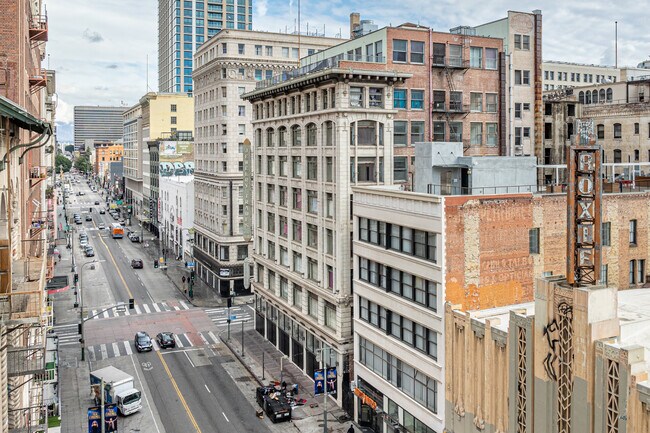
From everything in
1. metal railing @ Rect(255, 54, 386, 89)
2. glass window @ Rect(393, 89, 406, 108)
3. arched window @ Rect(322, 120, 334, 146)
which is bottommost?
arched window @ Rect(322, 120, 334, 146)

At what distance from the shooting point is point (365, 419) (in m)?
44.1

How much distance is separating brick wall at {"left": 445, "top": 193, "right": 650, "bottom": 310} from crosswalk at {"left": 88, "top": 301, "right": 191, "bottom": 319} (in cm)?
5075

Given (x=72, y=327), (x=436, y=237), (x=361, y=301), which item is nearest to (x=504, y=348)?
(x=436, y=237)

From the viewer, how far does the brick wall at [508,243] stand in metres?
35.1

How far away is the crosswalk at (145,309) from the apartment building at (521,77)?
151ft

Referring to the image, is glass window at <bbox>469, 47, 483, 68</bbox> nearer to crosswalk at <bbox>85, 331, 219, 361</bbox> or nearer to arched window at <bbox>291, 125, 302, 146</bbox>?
arched window at <bbox>291, 125, 302, 146</bbox>

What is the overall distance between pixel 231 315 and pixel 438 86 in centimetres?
3822

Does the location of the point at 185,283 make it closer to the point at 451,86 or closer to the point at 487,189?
the point at 451,86

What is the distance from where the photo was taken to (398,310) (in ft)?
127

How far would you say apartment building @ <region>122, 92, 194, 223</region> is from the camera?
138212 mm

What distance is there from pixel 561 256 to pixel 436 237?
9300 millimetres

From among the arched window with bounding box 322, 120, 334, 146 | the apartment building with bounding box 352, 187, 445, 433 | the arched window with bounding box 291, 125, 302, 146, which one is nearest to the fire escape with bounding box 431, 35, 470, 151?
the arched window with bounding box 322, 120, 334, 146

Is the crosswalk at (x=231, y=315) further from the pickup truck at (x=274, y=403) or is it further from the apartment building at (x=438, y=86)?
the apartment building at (x=438, y=86)

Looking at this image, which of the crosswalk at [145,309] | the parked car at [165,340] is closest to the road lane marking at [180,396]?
the parked car at [165,340]
